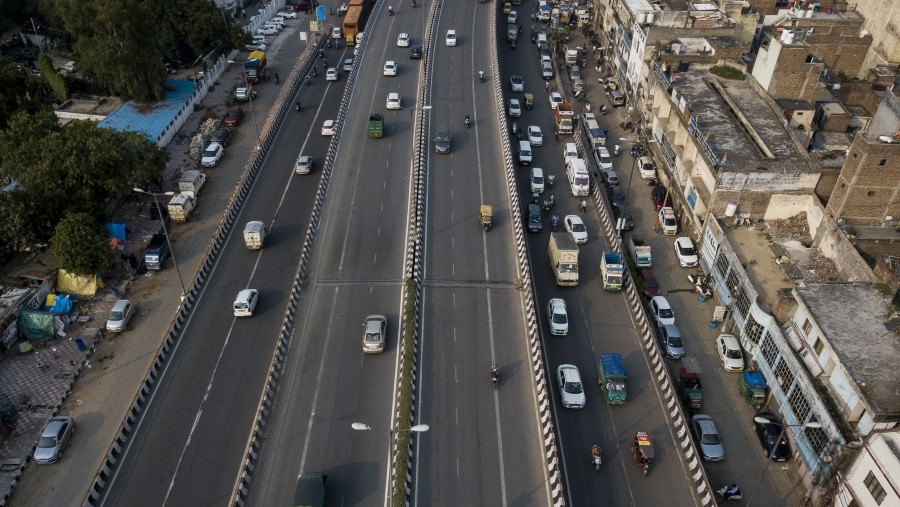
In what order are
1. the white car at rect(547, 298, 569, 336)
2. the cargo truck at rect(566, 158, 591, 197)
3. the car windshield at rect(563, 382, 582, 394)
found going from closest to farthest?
the car windshield at rect(563, 382, 582, 394)
the white car at rect(547, 298, 569, 336)
the cargo truck at rect(566, 158, 591, 197)

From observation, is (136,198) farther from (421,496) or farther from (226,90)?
(421,496)

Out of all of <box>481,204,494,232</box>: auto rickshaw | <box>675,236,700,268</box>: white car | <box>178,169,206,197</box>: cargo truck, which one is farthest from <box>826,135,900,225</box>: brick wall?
<box>178,169,206,197</box>: cargo truck

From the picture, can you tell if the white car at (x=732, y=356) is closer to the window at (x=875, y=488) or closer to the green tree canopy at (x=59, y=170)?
the window at (x=875, y=488)

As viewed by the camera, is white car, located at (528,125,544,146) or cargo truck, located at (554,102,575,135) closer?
white car, located at (528,125,544,146)

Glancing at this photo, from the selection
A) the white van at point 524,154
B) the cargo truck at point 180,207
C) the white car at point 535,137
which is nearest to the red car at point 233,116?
the cargo truck at point 180,207

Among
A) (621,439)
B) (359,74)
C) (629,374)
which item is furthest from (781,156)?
(359,74)

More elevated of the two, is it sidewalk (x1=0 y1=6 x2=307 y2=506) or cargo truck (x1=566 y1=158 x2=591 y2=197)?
cargo truck (x1=566 y1=158 x2=591 y2=197)

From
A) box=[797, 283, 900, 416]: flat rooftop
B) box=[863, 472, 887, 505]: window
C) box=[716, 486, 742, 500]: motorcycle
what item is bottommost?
box=[716, 486, 742, 500]: motorcycle

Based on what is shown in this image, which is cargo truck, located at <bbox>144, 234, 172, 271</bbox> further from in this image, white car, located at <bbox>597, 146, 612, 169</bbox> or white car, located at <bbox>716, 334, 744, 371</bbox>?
white car, located at <bbox>716, 334, 744, 371</bbox>
